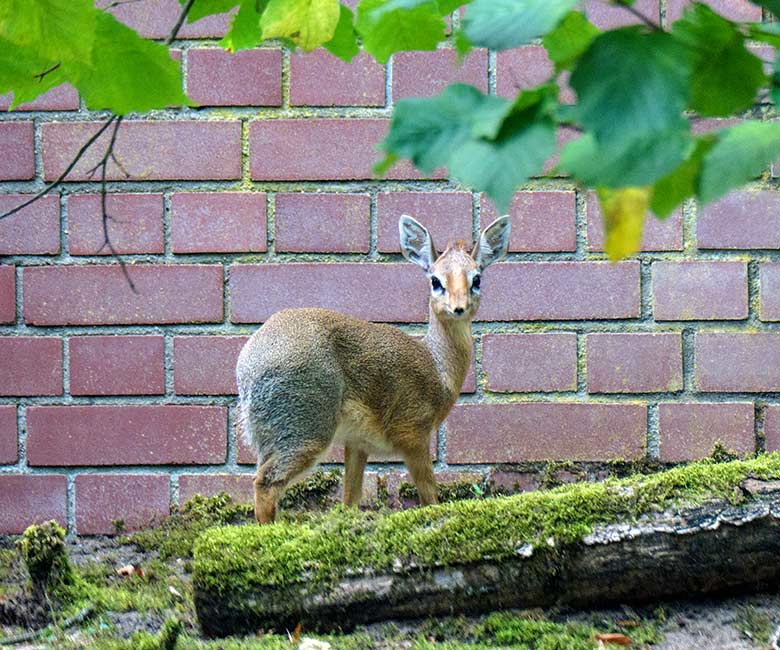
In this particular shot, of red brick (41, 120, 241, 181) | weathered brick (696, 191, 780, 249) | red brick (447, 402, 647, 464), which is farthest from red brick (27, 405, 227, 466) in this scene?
weathered brick (696, 191, 780, 249)

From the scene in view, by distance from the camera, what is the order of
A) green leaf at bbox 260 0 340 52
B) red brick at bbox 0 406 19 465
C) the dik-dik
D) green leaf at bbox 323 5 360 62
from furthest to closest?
red brick at bbox 0 406 19 465 < the dik-dik < green leaf at bbox 323 5 360 62 < green leaf at bbox 260 0 340 52

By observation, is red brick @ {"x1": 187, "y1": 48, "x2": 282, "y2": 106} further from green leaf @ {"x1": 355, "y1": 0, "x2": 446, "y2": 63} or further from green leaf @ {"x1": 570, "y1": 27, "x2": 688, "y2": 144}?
green leaf @ {"x1": 570, "y1": 27, "x2": 688, "y2": 144}

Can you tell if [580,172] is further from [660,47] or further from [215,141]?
[215,141]

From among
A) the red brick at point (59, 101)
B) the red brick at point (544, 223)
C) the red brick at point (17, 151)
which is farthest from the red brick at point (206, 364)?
the red brick at point (544, 223)

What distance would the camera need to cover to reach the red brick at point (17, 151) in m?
3.04

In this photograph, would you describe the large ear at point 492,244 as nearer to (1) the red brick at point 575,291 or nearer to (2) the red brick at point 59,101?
(1) the red brick at point 575,291

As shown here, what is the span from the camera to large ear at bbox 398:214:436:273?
9.32 ft

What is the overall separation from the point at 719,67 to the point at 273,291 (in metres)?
2.49

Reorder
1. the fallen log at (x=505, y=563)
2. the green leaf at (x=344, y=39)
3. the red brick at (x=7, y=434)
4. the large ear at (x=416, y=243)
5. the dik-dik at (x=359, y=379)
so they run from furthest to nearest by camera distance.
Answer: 1. the red brick at (x=7, y=434)
2. the large ear at (x=416, y=243)
3. the dik-dik at (x=359, y=379)
4. the fallen log at (x=505, y=563)
5. the green leaf at (x=344, y=39)

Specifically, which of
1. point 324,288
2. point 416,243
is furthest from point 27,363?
point 416,243

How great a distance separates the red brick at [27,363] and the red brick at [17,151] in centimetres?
52

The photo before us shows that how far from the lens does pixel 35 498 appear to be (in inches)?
120

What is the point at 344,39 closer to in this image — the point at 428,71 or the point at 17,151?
the point at 428,71

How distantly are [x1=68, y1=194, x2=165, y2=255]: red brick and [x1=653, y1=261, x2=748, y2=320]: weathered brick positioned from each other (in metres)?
1.60
